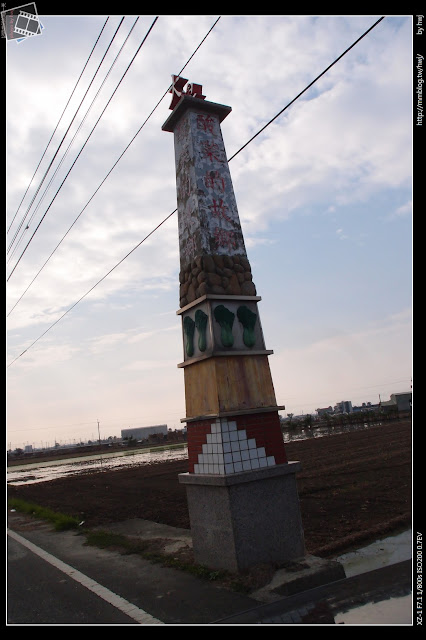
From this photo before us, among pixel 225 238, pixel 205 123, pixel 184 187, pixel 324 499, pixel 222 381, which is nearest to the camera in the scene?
pixel 222 381

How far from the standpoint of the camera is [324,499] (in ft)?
34.8

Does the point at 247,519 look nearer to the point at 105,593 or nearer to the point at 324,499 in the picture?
the point at 105,593

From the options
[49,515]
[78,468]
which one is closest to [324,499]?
[49,515]

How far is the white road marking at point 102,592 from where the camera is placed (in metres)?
4.87

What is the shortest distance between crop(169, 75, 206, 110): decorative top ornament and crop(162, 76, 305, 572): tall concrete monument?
18 mm

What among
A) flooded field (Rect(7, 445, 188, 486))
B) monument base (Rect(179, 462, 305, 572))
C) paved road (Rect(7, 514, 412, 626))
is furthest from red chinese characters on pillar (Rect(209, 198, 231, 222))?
flooded field (Rect(7, 445, 188, 486))

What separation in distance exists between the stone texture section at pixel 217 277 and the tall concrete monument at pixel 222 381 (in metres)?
0.02

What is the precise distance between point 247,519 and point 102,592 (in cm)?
213


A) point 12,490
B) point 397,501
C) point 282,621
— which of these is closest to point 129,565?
point 282,621

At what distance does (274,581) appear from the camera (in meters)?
5.43

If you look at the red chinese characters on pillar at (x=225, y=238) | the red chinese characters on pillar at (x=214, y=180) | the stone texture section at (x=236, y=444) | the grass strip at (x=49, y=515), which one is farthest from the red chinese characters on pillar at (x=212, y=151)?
the grass strip at (x=49, y=515)

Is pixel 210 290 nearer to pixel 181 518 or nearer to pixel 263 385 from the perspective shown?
pixel 263 385

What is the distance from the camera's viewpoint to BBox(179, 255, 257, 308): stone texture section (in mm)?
6898
